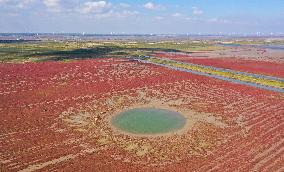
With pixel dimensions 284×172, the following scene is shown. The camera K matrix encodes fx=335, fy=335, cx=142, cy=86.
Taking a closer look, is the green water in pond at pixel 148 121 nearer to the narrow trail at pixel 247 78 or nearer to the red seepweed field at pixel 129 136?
the red seepweed field at pixel 129 136

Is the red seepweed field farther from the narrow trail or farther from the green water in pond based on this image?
the narrow trail

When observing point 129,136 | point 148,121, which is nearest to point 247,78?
point 148,121

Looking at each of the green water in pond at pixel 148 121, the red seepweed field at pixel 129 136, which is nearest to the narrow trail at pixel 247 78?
the red seepweed field at pixel 129 136

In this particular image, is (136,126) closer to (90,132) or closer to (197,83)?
(90,132)

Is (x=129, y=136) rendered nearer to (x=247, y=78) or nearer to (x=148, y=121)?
(x=148, y=121)

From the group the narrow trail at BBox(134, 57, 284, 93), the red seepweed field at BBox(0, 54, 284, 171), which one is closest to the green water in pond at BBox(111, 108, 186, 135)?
the red seepweed field at BBox(0, 54, 284, 171)

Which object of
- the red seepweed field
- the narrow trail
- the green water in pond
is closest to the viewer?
the red seepweed field
